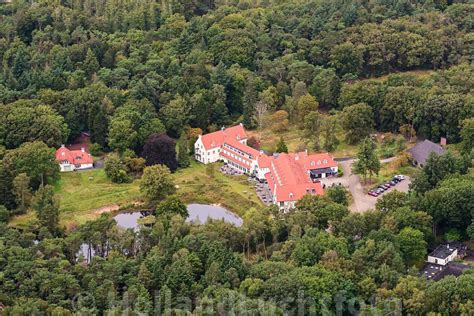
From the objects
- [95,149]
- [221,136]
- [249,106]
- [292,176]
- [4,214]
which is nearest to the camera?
[4,214]

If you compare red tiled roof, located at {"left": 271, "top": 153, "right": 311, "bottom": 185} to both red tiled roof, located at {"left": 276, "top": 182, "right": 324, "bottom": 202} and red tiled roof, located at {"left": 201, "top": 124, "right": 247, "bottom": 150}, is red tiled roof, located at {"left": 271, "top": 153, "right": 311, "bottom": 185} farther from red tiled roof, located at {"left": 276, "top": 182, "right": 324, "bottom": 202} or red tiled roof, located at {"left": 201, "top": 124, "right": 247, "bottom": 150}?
red tiled roof, located at {"left": 201, "top": 124, "right": 247, "bottom": 150}

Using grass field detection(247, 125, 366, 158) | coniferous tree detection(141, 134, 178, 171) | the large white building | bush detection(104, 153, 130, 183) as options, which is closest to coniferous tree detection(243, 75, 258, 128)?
grass field detection(247, 125, 366, 158)

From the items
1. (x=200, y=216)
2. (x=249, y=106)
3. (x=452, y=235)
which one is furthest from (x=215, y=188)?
(x=452, y=235)

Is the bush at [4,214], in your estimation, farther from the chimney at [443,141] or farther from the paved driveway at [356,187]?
the chimney at [443,141]

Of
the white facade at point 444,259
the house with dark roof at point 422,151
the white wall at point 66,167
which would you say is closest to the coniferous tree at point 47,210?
the white wall at point 66,167

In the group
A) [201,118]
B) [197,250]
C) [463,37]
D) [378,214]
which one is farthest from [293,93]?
[197,250]

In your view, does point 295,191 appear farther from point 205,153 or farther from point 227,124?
point 227,124
